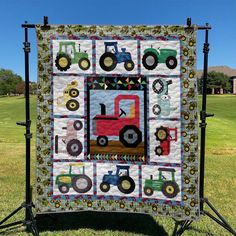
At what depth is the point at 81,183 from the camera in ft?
15.1

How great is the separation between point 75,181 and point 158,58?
2.02 meters

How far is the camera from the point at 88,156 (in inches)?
180

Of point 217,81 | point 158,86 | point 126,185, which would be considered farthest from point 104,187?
point 217,81

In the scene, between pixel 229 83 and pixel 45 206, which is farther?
pixel 229 83

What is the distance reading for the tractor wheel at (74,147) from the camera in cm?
455

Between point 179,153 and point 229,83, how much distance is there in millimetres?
112784

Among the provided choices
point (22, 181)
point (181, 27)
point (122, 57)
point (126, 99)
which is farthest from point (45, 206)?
point (22, 181)

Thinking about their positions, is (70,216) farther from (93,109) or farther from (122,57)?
(122,57)

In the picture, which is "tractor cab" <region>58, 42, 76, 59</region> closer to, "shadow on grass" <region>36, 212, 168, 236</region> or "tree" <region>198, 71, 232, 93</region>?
"shadow on grass" <region>36, 212, 168, 236</region>

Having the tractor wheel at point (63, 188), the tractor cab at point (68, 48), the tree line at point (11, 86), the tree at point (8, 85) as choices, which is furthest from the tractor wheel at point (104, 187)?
the tree at point (8, 85)

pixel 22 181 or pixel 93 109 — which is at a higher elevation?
pixel 93 109

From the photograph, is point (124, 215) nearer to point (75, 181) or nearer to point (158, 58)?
point (75, 181)

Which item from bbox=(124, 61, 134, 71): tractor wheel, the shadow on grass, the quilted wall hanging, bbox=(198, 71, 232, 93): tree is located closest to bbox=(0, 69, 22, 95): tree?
bbox=(198, 71, 232, 93): tree

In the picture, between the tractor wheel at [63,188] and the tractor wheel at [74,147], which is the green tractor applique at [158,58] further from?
the tractor wheel at [63,188]
